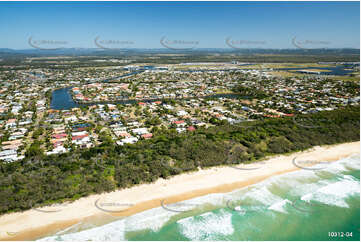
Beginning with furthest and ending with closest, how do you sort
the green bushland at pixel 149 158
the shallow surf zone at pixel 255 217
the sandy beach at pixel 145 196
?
the green bushland at pixel 149 158 < the shallow surf zone at pixel 255 217 < the sandy beach at pixel 145 196

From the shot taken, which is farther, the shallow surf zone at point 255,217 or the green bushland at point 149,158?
the green bushland at point 149,158

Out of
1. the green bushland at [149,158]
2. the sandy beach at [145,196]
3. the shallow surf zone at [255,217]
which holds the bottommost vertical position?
the shallow surf zone at [255,217]

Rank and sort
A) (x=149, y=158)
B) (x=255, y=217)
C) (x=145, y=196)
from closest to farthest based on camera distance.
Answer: (x=255, y=217) < (x=145, y=196) < (x=149, y=158)

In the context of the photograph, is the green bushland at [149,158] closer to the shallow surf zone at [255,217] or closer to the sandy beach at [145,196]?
the sandy beach at [145,196]

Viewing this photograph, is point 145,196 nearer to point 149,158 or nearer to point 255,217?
point 149,158

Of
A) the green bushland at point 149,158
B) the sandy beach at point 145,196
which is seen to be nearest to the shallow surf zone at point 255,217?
the sandy beach at point 145,196

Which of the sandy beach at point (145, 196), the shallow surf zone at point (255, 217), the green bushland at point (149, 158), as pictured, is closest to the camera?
the sandy beach at point (145, 196)

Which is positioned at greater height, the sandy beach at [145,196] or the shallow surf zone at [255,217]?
the sandy beach at [145,196]

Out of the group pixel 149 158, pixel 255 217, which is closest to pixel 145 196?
pixel 149 158
